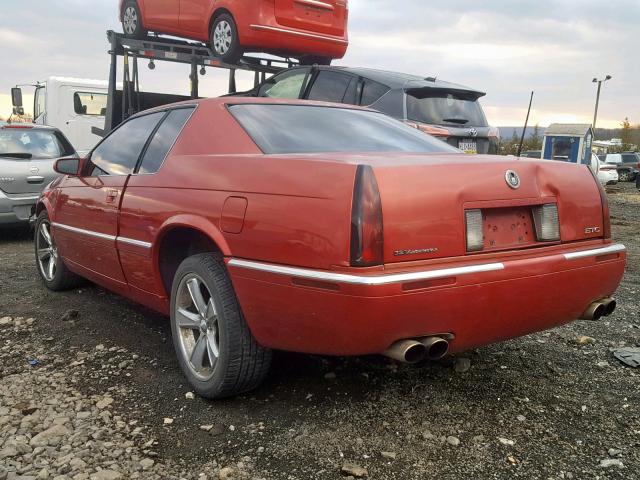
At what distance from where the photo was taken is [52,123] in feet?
41.4

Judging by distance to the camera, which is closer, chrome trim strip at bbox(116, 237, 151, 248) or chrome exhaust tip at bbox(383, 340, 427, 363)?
chrome exhaust tip at bbox(383, 340, 427, 363)

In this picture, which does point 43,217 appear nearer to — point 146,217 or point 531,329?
point 146,217

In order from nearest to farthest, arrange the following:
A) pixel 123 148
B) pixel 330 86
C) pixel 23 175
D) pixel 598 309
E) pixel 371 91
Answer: pixel 598 309 → pixel 123 148 → pixel 371 91 → pixel 330 86 → pixel 23 175

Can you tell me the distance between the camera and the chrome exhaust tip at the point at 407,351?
90.4 inches

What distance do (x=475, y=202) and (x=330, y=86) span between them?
4.39 metres

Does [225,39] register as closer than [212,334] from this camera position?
No

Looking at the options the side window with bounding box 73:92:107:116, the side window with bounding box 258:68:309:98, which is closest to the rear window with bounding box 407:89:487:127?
the side window with bounding box 258:68:309:98

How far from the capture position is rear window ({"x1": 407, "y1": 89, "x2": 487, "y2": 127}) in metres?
6.05

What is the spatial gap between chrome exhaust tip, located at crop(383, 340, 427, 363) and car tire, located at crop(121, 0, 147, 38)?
8133 millimetres

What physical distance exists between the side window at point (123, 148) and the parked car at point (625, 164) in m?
34.8

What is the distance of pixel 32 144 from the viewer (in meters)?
7.96

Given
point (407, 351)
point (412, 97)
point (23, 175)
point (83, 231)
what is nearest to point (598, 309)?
point (407, 351)

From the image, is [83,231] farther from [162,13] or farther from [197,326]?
[162,13]

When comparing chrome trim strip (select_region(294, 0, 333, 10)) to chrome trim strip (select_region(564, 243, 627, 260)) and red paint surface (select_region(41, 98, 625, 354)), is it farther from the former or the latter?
chrome trim strip (select_region(564, 243, 627, 260))
